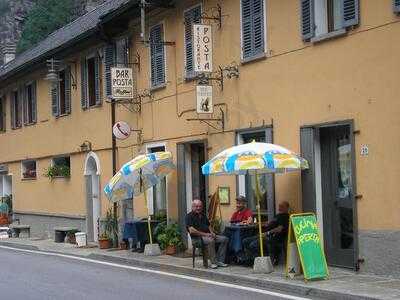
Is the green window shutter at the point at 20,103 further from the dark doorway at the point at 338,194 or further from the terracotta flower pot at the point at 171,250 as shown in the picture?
the dark doorway at the point at 338,194

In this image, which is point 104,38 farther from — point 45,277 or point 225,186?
point 45,277

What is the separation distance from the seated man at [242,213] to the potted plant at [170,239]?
9.59 ft

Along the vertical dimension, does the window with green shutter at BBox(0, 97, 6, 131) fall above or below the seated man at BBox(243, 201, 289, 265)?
above

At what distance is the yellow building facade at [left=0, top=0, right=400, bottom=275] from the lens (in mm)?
12344

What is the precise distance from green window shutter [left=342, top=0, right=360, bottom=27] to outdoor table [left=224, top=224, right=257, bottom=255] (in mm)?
4221

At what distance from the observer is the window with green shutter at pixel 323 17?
42.5 ft

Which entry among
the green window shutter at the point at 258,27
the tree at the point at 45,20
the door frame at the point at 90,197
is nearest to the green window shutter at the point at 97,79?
the door frame at the point at 90,197

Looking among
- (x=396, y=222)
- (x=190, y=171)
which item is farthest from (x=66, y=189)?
(x=396, y=222)

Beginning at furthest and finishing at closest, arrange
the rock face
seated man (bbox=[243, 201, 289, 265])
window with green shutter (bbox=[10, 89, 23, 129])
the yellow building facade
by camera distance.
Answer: the rock face
window with green shutter (bbox=[10, 89, 23, 129])
seated man (bbox=[243, 201, 289, 265])
the yellow building facade

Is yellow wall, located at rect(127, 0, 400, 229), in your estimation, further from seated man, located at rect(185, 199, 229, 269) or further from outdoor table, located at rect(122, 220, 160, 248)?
seated man, located at rect(185, 199, 229, 269)

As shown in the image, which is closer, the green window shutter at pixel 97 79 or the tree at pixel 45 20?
the green window shutter at pixel 97 79

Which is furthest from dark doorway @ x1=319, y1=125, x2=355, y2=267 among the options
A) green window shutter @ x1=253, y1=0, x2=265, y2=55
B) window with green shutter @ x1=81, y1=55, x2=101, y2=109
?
window with green shutter @ x1=81, y1=55, x2=101, y2=109

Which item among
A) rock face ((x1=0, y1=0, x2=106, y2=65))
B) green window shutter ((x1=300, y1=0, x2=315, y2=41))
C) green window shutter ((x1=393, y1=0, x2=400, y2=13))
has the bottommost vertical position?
green window shutter ((x1=393, y1=0, x2=400, y2=13))

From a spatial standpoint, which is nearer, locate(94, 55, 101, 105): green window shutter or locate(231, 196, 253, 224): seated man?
locate(231, 196, 253, 224): seated man
